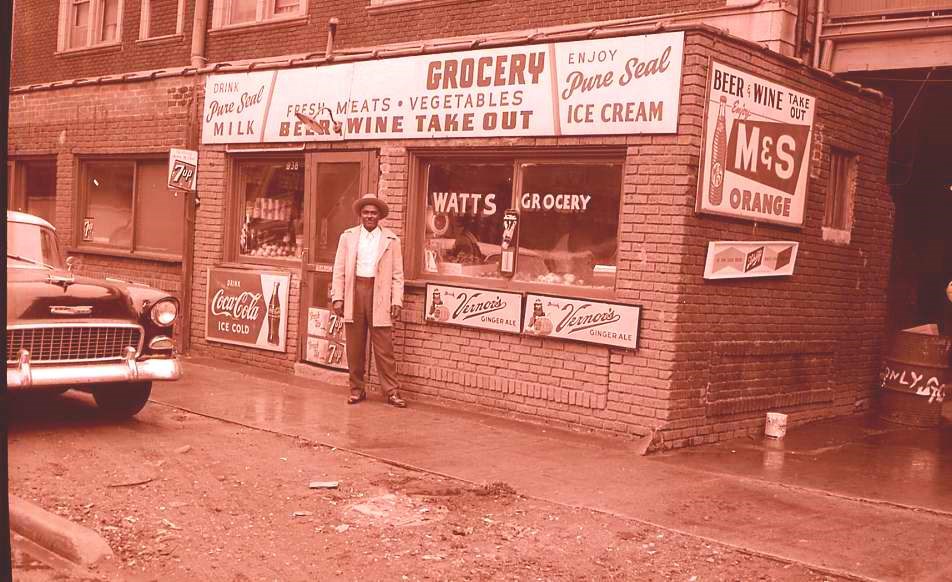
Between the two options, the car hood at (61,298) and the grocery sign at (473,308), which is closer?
the car hood at (61,298)

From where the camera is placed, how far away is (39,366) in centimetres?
694

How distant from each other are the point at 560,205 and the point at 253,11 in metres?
7.92

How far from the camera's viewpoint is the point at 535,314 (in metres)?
8.66

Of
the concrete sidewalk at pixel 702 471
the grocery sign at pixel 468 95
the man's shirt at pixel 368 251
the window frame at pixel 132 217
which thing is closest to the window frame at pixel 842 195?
the concrete sidewalk at pixel 702 471

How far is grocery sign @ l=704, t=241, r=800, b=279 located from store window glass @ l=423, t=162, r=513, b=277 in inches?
80.5

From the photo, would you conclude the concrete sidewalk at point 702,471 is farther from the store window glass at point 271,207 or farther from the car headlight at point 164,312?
the store window glass at point 271,207

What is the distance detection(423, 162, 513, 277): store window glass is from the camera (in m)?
9.34

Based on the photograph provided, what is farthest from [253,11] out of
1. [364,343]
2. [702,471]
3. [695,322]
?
[702,471]

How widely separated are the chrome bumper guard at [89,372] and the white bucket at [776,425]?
5.10 m

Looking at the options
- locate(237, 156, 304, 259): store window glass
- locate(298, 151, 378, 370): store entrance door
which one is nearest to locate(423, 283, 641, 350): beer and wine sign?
locate(298, 151, 378, 370): store entrance door

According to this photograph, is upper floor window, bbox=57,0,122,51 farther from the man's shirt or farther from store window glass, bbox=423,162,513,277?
the man's shirt

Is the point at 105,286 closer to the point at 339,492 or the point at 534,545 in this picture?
the point at 339,492

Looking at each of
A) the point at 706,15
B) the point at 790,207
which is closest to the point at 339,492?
the point at 790,207

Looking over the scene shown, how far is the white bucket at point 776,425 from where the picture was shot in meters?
8.82
